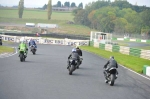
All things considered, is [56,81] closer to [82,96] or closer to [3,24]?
[82,96]

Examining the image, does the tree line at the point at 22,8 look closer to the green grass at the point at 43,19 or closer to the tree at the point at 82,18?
the green grass at the point at 43,19

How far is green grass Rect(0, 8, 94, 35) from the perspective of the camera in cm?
9009

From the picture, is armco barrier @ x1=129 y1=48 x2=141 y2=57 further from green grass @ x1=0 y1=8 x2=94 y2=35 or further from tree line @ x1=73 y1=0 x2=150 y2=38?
tree line @ x1=73 y1=0 x2=150 y2=38

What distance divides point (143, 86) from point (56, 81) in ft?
12.3

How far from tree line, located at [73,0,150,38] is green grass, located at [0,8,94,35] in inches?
138

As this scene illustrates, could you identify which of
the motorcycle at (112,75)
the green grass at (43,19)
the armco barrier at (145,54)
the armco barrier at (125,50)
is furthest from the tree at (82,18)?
the motorcycle at (112,75)

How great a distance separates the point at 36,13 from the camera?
115250 mm

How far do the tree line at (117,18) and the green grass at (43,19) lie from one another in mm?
3493

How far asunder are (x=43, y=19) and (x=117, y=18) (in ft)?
67.7

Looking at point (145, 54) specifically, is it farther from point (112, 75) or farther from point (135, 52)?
point (112, 75)

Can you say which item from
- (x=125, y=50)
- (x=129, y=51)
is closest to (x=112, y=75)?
(x=129, y=51)

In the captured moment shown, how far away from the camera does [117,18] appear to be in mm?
99438

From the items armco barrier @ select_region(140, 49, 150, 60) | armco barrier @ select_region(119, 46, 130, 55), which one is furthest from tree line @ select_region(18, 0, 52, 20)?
armco barrier @ select_region(140, 49, 150, 60)

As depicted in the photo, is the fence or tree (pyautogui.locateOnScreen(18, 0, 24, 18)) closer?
the fence
